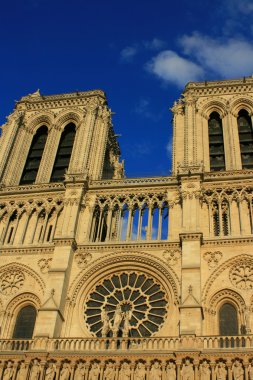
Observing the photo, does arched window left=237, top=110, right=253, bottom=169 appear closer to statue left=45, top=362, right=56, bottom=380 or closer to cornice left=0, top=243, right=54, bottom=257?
cornice left=0, top=243, right=54, bottom=257

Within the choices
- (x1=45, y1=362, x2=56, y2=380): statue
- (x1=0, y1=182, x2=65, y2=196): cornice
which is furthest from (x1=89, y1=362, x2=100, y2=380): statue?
(x1=0, y1=182, x2=65, y2=196): cornice

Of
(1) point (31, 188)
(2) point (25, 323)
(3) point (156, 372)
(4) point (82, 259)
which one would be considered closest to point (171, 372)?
(3) point (156, 372)

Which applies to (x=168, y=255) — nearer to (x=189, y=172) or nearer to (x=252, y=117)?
(x=189, y=172)

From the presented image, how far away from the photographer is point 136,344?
18.1 m

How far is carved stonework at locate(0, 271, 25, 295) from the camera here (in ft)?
71.1

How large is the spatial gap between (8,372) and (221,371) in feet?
23.6

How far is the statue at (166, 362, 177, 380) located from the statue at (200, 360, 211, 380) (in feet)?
2.85

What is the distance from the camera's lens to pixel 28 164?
2772 centimetres

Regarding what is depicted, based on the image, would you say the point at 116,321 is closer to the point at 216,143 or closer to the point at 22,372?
the point at 22,372

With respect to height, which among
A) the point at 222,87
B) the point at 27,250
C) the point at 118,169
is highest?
the point at 222,87

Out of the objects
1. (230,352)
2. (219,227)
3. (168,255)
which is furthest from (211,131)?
(230,352)

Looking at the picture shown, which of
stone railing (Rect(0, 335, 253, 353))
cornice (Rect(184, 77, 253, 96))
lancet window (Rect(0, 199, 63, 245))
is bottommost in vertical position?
stone railing (Rect(0, 335, 253, 353))

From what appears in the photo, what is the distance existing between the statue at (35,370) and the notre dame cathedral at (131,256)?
0.03 metres

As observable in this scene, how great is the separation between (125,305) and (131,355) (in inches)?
130
